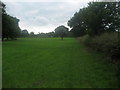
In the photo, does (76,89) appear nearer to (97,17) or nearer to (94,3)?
(97,17)

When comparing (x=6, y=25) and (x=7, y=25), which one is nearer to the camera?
(x=6, y=25)

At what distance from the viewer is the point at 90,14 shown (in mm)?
12578

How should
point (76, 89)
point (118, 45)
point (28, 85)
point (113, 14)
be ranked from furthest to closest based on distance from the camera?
point (113, 14) < point (118, 45) < point (28, 85) < point (76, 89)

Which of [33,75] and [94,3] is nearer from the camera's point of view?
[33,75]

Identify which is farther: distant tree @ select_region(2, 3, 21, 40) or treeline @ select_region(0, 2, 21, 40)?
distant tree @ select_region(2, 3, 21, 40)

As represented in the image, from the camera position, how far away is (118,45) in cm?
553

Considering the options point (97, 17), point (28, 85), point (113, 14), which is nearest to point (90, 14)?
point (97, 17)

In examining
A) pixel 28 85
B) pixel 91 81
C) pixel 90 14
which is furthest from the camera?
Answer: pixel 90 14

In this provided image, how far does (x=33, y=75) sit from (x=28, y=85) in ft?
2.89

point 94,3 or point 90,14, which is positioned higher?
point 94,3

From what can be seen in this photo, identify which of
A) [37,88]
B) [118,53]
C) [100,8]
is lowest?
[37,88]

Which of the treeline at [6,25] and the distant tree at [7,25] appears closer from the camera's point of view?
the treeline at [6,25]

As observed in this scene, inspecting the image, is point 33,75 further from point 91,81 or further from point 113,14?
point 113,14

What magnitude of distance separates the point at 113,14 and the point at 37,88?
1111cm
